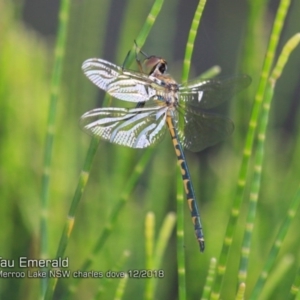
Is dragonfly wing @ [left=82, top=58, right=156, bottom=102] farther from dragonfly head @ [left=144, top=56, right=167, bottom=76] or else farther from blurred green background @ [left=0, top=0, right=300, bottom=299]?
blurred green background @ [left=0, top=0, right=300, bottom=299]

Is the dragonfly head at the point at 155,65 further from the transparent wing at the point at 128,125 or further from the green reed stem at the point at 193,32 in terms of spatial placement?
the green reed stem at the point at 193,32

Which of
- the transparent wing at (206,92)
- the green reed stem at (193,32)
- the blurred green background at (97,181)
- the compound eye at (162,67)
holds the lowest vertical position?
the blurred green background at (97,181)

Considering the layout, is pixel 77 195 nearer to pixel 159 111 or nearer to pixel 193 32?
pixel 193 32

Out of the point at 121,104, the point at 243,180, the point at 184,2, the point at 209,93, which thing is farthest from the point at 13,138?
the point at 184,2

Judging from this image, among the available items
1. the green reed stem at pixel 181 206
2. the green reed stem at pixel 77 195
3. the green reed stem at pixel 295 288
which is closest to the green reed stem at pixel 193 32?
the green reed stem at pixel 181 206

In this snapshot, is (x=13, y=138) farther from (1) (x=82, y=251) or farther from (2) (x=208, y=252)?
(2) (x=208, y=252)

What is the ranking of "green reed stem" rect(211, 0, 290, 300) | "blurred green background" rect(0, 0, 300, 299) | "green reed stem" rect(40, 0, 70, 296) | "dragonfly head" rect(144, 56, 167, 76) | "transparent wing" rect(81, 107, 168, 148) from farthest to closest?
"blurred green background" rect(0, 0, 300, 299) < "dragonfly head" rect(144, 56, 167, 76) < "transparent wing" rect(81, 107, 168, 148) < "green reed stem" rect(40, 0, 70, 296) < "green reed stem" rect(211, 0, 290, 300)

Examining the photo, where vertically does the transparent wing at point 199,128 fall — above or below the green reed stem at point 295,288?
above

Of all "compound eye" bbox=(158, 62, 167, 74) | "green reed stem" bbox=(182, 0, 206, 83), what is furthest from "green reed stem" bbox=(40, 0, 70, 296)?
"compound eye" bbox=(158, 62, 167, 74)

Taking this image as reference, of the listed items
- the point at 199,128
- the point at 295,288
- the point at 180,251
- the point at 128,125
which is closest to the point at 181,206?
the point at 180,251
